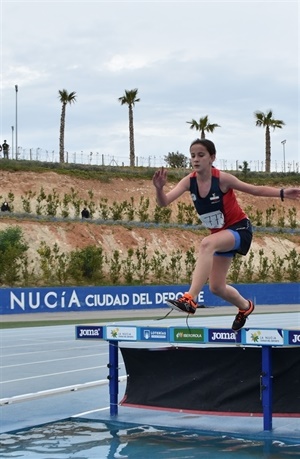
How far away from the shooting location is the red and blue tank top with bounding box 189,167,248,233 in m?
8.71

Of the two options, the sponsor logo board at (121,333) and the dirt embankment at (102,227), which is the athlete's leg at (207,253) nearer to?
the sponsor logo board at (121,333)

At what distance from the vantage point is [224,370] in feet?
36.8

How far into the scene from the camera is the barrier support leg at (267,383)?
403 inches

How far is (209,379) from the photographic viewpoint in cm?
1131

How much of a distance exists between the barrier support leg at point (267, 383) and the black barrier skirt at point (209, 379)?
1.53 ft

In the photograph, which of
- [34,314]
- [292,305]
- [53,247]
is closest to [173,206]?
[53,247]

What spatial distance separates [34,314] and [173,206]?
3634cm

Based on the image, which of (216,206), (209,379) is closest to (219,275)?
(216,206)

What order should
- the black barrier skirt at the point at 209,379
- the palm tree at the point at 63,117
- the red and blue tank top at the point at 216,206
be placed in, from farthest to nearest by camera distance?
the palm tree at the point at 63,117 → the black barrier skirt at the point at 209,379 → the red and blue tank top at the point at 216,206

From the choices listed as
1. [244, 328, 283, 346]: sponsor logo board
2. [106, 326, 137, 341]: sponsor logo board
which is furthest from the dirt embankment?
[244, 328, 283, 346]: sponsor logo board

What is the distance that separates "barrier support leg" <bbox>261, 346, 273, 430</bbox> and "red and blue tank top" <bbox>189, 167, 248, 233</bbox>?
2.03 m

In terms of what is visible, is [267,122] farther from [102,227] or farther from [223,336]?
[223,336]

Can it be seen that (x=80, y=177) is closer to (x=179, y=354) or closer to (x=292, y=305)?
(x=292, y=305)


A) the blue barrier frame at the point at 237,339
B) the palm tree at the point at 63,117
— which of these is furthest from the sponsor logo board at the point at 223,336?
the palm tree at the point at 63,117
